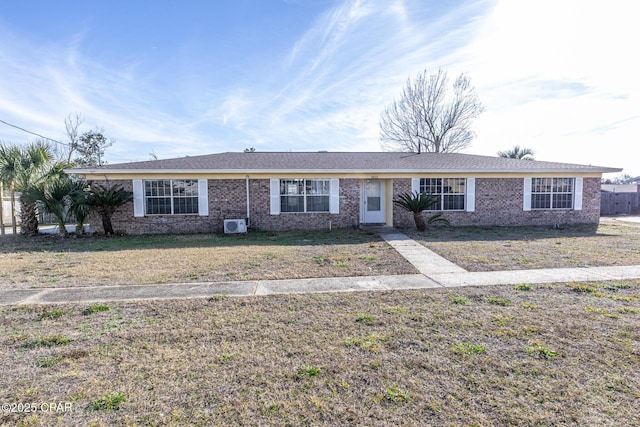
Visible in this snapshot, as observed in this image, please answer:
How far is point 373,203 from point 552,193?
8.05 metres

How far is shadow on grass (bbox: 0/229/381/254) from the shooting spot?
9820mm

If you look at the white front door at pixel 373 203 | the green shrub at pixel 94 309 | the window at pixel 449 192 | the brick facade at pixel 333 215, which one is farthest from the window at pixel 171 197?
the window at pixel 449 192

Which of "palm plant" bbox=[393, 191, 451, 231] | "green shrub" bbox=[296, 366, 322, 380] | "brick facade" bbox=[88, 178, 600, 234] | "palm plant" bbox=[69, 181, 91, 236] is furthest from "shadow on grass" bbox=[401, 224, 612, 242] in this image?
"palm plant" bbox=[69, 181, 91, 236]

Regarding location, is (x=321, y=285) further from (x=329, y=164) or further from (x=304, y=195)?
(x=329, y=164)

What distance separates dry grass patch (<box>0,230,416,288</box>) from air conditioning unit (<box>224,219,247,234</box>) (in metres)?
0.59

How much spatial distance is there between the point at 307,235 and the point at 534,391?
31.4 feet

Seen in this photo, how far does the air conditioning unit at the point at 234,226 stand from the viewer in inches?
486

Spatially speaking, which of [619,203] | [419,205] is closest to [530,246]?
[419,205]

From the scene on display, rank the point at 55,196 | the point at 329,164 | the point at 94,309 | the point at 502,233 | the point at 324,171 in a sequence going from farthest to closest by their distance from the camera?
the point at 329,164 → the point at 324,171 → the point at 502,233 → the point at 55,196 → the point at 94,309

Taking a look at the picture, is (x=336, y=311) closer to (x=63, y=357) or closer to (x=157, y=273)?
(x=63, y=357)

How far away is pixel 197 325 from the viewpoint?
3.89m

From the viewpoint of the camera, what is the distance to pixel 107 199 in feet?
38.1

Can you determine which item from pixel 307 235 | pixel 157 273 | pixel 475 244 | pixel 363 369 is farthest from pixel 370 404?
pixel 307 235

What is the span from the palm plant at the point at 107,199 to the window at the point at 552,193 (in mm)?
17098
